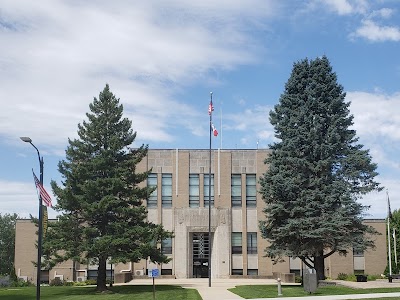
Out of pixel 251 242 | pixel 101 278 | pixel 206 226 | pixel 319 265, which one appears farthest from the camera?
pixel 251 242

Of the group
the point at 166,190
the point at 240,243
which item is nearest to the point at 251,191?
the point at 240,243

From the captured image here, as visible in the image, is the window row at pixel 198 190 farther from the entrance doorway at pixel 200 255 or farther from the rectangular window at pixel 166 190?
the entrance doorway at pixel 200 255

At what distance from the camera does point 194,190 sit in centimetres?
6538

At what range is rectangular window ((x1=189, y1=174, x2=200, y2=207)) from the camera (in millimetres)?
65125

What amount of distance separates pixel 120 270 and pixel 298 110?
104 feet

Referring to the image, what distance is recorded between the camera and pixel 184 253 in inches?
2463

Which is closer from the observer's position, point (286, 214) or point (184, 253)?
point (286, 214)

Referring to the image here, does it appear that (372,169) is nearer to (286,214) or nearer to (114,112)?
(286,214)

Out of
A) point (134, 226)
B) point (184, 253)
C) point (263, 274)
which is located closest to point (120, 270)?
point (184, 253)

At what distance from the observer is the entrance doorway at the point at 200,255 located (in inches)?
2496

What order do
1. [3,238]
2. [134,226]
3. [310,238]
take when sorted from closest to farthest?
[310,238] → [134,226] → [3,238]

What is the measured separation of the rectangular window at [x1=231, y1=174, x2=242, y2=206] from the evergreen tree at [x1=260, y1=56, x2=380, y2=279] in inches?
983

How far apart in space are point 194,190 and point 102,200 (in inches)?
989

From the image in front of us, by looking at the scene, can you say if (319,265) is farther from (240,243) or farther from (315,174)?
(240,243)
